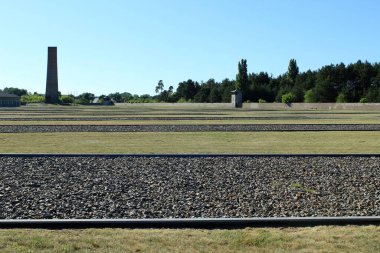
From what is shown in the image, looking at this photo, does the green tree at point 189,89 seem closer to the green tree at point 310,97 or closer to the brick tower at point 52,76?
the brick tower at point 52,76

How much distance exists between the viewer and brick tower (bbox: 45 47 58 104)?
117688 mm

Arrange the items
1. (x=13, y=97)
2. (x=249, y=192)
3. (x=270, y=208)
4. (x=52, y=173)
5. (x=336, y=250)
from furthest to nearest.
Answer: (x=13, y=97), (x=52, y=173), (x=249, y=192), (x=270, y=208), (x=336, y=250)

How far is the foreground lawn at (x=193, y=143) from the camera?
1806 cm

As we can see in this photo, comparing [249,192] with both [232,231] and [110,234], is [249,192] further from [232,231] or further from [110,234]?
[110,234]

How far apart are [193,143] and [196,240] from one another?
14110mm

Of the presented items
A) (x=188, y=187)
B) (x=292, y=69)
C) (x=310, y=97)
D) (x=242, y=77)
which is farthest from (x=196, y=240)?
(x=292, y=69)

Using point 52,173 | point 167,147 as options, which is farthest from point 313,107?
point 52,173

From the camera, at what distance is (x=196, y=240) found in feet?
21.9

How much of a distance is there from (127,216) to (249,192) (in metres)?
2.79

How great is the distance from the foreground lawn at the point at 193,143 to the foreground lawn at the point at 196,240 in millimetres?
10345

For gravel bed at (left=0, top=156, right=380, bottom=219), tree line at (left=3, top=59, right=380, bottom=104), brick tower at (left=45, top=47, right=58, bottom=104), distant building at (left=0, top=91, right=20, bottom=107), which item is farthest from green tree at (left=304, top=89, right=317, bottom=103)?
gravel bed at (left=0, top=156, right=380, bottom=219)

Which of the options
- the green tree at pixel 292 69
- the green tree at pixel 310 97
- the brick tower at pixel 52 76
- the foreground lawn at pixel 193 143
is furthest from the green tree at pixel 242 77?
the foreground lawn at pixel 193 143

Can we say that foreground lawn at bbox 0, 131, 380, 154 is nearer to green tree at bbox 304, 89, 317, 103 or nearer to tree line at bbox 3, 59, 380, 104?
tree line at bbox 3, 59, 380, 104

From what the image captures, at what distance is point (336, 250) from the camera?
20.6 feet
